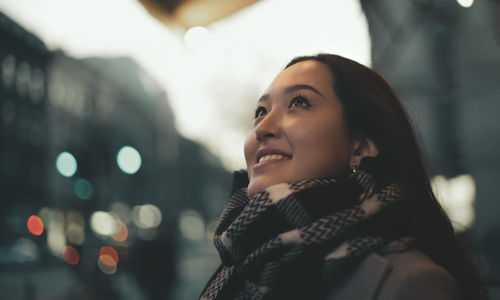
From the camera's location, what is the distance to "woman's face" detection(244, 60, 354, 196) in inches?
60.5

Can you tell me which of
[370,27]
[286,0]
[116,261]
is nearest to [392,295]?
[286,0]

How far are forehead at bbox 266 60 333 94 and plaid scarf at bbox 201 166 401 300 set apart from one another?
436 millimetres

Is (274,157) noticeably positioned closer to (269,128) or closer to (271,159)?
(271,159)

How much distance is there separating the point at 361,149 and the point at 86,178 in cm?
650

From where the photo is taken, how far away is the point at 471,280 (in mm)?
1388

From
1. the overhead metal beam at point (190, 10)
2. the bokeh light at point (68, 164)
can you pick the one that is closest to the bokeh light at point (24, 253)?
the bokeh light at point (68, 164)

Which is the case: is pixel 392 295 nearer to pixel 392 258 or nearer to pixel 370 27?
pixel 392 258

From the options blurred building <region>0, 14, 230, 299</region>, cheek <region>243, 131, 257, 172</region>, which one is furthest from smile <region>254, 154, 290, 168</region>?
blurred building <region>0, 14, 230, 299</region>

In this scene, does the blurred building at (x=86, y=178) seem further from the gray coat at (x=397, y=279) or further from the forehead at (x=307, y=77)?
the gray coat at (x=397, y=279)

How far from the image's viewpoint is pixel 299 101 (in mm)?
1688

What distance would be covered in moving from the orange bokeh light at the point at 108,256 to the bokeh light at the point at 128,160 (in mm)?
4083

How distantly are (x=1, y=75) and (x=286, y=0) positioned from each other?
28.4 metres

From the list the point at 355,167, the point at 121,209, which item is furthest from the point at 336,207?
the point at 121,209

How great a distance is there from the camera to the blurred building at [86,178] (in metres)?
7.11
